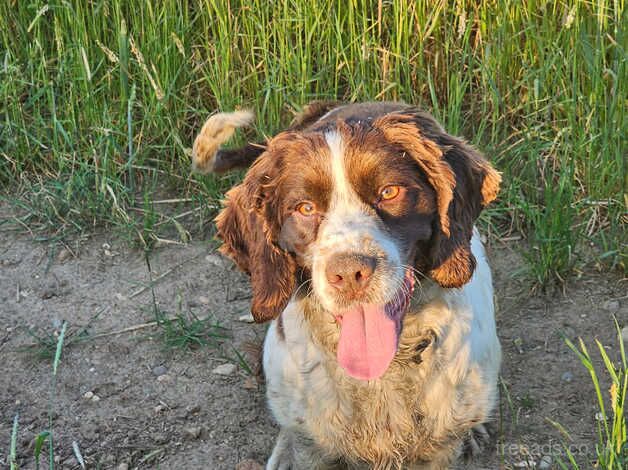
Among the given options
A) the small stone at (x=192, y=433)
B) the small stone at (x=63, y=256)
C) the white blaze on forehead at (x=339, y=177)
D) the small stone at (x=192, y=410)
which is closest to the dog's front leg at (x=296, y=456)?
the small stone at (x=192, y=433)

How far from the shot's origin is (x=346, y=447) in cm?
314

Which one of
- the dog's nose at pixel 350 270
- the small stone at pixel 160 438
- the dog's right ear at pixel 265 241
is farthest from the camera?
the small stone at pixel 160 438

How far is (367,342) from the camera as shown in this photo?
281 centimetres

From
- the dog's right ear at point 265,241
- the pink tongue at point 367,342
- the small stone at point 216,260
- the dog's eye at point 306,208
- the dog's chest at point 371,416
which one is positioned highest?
the dog's eye at point 306,208

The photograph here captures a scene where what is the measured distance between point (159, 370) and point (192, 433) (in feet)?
1.47

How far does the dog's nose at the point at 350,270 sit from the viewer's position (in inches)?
102

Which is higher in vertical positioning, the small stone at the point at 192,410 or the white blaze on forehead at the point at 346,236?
the white blaze on forehead at the point at 346,236

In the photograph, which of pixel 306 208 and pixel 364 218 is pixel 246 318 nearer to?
pixel 306 208

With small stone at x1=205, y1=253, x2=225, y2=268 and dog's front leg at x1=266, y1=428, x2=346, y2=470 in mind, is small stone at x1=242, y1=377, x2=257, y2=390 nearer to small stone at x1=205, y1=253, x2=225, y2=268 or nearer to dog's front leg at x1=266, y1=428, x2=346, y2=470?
dog's front leg at x1=266, y1=428, x2=346, y2=470

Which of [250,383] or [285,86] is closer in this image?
[250,383]

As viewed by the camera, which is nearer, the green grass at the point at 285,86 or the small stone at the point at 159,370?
the small stone at the point at 159,370

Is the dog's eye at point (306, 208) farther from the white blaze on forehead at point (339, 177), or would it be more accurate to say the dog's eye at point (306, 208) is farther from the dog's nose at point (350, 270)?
the dog's nose at point (350, 270)

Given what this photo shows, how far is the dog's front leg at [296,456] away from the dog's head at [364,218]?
48cm

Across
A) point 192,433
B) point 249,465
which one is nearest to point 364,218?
point 249,465
